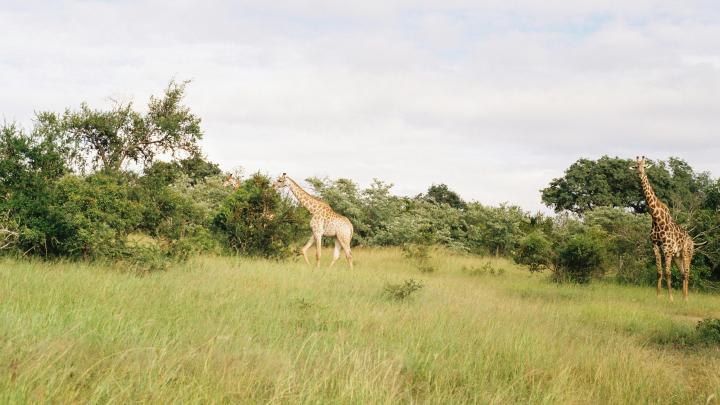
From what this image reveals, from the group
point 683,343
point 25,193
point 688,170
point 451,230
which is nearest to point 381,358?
point 683,343

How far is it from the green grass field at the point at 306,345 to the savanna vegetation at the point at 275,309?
0.09 ft

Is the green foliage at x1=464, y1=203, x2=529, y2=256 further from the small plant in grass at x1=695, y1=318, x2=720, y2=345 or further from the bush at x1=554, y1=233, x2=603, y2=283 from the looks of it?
the small plant in grass at x1=695, y1=318, x2=720, y2=345

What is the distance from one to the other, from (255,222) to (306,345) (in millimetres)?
10849

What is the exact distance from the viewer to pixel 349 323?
7.12 m

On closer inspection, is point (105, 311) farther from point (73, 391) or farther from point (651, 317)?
point (651, 317)

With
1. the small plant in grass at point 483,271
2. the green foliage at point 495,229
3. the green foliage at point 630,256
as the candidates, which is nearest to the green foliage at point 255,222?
the small plant in grass at point 483,271

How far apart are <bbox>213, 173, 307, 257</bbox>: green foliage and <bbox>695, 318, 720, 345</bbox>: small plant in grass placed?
403 inches

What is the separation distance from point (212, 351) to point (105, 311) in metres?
1.92

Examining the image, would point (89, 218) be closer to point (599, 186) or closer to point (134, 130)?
point (134, 130)

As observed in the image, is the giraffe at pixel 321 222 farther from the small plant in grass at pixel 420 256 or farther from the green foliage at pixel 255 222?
the small plant in grass at pixel 420 256

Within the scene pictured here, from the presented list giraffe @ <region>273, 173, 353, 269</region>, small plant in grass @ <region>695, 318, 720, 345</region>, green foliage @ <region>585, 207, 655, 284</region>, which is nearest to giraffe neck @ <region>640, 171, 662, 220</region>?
green foliage @ <region>585, 207, 655, 284</region>

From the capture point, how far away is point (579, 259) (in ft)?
52.2

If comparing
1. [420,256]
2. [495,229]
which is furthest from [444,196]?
[420,256]

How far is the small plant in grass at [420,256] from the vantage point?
17969 mm
